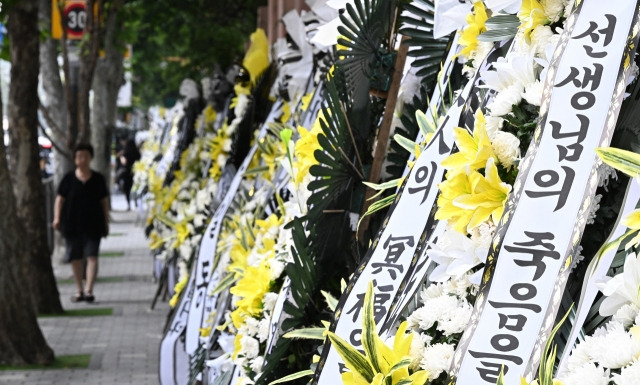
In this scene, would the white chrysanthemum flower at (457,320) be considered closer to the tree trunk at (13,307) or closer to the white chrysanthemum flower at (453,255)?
the white chrysanthemum flower at (453,255)

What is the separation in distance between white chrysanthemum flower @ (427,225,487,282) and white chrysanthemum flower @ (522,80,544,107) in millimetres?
270

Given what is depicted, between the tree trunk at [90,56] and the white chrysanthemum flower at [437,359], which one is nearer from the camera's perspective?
the white chrysanthemum flower at [437,359]

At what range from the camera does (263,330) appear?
3891 millimetres

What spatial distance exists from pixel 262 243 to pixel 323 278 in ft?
3.91

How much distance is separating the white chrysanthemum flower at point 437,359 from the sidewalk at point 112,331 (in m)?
6.07

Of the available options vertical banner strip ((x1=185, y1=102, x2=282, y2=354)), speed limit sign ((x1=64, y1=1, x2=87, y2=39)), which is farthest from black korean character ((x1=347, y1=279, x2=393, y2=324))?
speed limit sign ((x1=64, y1=1, x2=87, y2=39))

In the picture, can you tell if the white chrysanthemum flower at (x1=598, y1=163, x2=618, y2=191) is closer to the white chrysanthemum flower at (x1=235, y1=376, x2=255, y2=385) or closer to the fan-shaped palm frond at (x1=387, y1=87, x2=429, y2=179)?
the fan-shaped palm frond at (x1=387, y1=87, x2=429, y2=179)

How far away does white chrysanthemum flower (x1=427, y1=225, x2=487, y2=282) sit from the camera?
2119 millimetres

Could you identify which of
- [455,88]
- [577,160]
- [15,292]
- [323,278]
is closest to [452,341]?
[577,160]

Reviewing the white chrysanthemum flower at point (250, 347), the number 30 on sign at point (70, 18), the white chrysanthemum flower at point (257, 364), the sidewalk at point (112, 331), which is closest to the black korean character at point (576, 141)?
the white chrysanthemum flower at point (257, 364)

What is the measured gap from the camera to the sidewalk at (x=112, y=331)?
8.21 metres

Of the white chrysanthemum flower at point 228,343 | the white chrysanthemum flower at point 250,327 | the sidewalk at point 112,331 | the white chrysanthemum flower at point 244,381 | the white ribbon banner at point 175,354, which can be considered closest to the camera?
the white chrysanthemum flower at point 244,381

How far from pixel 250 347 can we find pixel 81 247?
831cm

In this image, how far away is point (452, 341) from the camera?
2176mm
